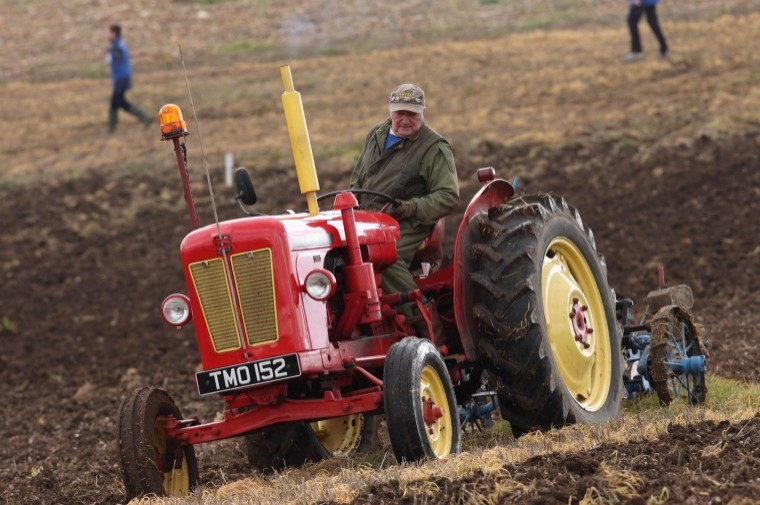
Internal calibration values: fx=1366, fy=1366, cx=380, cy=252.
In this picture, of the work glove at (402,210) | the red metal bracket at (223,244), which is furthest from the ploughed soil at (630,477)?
the work glove at (402,210)

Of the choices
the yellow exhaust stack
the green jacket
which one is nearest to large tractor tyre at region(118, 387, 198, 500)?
the yellow exhaust stack

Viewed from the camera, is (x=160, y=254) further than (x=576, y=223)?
Yes

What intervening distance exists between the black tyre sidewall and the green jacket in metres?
0.62

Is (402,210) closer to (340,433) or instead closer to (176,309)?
(176,309)

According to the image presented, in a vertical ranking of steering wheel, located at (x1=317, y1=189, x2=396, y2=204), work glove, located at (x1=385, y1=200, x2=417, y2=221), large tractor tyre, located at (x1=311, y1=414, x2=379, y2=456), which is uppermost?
steering wheel, located at (x1=317, y1=189, x2=396, y2=204)

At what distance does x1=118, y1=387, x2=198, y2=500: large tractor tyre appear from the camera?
6.70 meters

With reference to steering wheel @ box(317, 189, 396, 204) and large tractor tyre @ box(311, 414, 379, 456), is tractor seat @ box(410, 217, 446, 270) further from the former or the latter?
large tractor tyre @ box(311, 414, 379, 456)

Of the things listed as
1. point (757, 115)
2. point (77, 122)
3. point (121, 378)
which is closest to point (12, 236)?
point (121, 378)

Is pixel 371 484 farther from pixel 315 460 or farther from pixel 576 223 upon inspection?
pixel 576 223

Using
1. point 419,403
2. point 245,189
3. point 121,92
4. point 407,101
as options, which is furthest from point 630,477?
point 121,92

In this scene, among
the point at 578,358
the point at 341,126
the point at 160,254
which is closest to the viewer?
the point at 578,358

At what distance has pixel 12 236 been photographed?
1816 cm

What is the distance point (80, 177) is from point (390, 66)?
8.29 meters

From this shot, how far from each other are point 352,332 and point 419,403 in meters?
0.90
